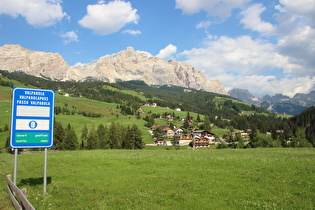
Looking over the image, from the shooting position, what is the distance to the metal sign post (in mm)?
15148

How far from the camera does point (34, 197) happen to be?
557 inches

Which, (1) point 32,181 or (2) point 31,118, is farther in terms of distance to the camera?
(1) point 32,181

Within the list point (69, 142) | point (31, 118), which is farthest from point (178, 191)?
point (69, 142)

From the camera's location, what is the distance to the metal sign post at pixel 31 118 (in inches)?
596

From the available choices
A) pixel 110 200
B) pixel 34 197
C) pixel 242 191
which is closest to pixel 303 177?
pixel 242 191

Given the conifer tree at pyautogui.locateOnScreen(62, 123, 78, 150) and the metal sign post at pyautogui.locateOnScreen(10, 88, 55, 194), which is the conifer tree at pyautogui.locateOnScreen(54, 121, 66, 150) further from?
the metal sign post at pyautogui.locateOnScreen(10, 88, 55, 194)

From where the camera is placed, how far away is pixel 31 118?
15586mm

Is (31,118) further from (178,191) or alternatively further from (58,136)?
(58,136)

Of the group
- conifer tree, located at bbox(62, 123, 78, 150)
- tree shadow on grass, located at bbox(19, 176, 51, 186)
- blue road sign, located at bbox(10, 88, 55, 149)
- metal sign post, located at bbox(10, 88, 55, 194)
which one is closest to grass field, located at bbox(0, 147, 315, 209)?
tree shadow on grass, located at bbox(19, 176, 51, 186)

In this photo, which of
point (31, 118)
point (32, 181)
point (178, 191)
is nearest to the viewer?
point (178, 191)

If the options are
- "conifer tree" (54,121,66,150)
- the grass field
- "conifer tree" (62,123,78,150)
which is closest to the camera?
the grass field

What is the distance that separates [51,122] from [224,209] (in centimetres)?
1281

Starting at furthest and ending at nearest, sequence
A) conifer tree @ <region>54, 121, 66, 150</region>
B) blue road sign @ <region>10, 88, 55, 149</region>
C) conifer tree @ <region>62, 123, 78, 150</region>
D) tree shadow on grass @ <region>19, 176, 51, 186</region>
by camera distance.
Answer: conifer tree @ <region>54, 121, 66, 150</region> → conifer tree @ <region>62, 123, 78, 150</region> → tree shadow on grass @ <region>19, 176, 51, 186</region> → blue road sign @ <region>10, 88, 55, 149</region>

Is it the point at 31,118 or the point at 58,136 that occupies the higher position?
the point at 31,118
